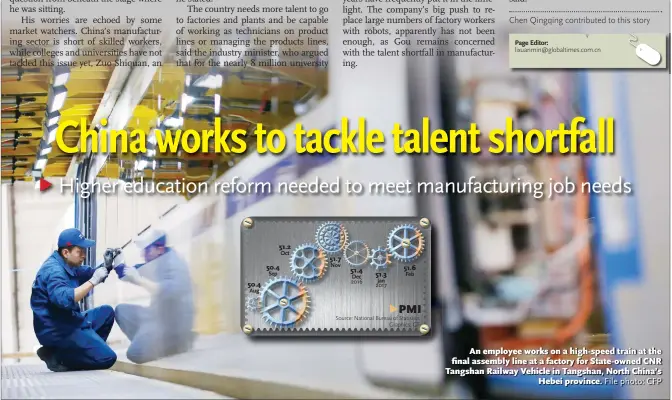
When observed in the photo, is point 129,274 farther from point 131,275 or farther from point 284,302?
point 284,302

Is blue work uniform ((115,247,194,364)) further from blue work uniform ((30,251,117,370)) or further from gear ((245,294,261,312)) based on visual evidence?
gear ((245,294,261,312))

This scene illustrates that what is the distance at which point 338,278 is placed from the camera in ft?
8.20

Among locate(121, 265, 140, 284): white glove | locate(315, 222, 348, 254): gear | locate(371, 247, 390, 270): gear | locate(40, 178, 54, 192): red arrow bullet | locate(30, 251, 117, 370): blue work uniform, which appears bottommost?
locate(30, 251, 117, 370): blue work uniform

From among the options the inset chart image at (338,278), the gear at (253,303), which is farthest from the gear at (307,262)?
the gear at (253,303)

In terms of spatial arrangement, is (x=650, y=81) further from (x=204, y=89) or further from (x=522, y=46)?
(x=204, y=89)

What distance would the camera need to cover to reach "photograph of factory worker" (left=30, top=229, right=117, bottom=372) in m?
2.58

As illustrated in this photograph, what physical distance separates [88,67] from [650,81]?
5.70ft

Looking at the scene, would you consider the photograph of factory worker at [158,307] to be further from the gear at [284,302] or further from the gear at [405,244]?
the gear at [405,244]

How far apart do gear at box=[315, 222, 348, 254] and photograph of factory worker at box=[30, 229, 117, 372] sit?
0.67m

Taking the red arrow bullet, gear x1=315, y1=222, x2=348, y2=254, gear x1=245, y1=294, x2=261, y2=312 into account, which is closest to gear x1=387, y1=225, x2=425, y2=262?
gear x1=315, y1=222, x2=348, y2=254

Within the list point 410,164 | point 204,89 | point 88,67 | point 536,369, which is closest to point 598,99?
point 410,164

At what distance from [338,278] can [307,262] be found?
0.10 meters

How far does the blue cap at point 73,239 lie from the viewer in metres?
2.57

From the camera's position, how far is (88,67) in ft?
8.61
